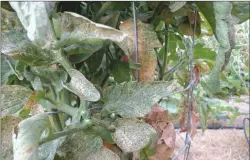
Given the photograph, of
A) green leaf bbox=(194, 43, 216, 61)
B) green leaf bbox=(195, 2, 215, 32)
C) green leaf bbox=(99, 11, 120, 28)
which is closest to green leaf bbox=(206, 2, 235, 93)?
green leaf bbox=(195, 2, 215, 32)

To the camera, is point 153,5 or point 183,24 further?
point 183,24

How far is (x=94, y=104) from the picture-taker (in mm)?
505

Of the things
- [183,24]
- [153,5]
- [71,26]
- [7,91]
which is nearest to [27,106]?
[7,91]

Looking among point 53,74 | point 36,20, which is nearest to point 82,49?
point 53,74

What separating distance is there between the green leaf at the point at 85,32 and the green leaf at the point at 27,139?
0.09 meters

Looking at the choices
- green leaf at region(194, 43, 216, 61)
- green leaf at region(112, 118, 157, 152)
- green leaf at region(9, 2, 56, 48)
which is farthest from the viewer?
green leaf at region(194, 43, 216, 61)

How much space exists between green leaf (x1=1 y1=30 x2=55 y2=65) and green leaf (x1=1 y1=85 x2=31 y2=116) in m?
0.05

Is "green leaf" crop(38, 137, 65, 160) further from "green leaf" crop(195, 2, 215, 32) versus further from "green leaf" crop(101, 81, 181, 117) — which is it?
"green leaf" crop(195, 2, 215, 32)

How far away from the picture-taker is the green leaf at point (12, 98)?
0.45 metres

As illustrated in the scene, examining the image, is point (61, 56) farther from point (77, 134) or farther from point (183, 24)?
point (183, 24)

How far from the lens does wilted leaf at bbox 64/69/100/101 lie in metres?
0.36

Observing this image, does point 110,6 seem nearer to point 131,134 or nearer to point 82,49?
point 82,49

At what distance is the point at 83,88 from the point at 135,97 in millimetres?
88

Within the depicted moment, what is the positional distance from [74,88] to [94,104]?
0.43 feet
